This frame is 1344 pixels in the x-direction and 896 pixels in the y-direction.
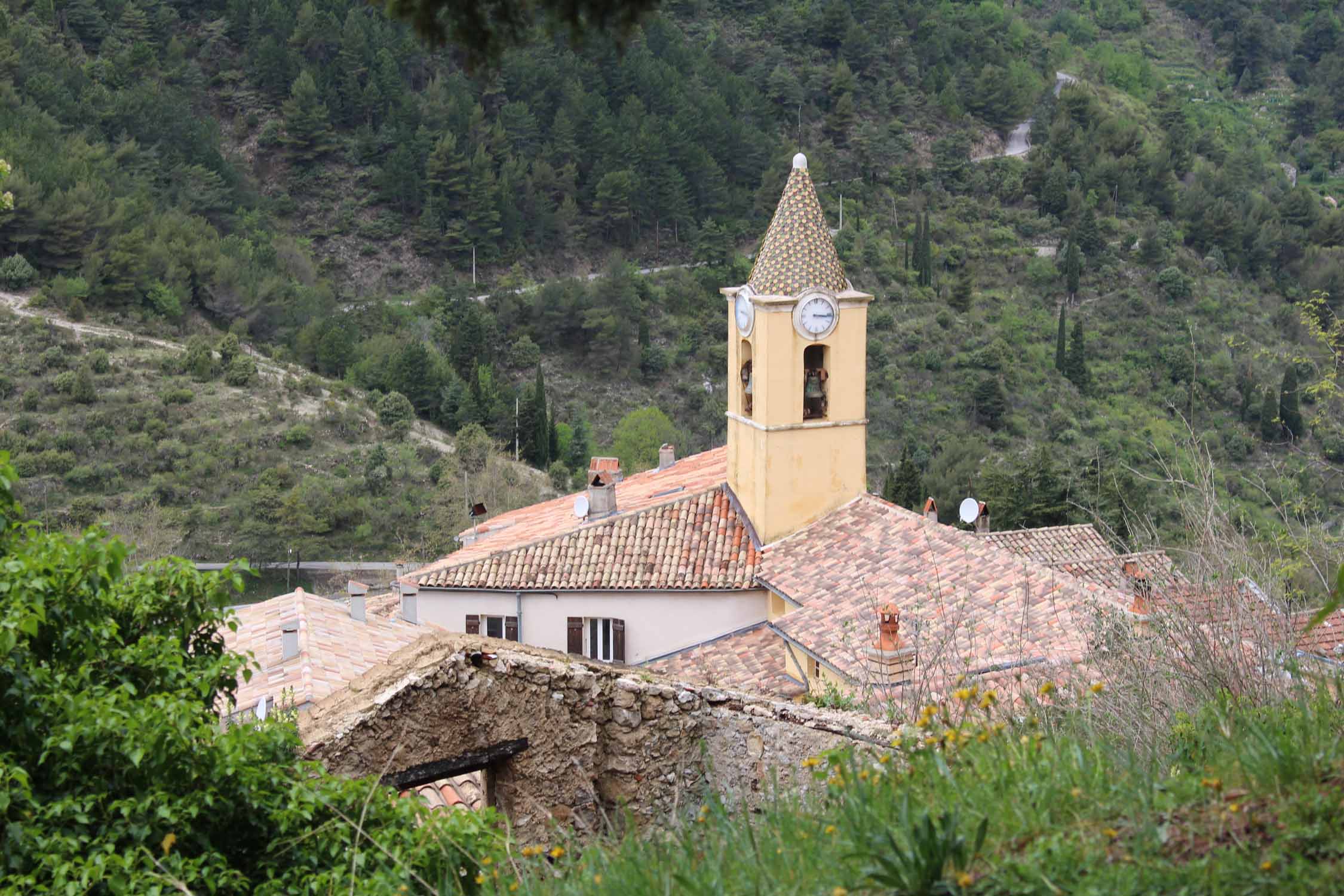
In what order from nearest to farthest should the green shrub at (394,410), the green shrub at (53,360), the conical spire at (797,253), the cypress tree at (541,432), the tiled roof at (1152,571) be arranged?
1. the tiled roof at (1152,571)
2. the conical spire at (797,253)
3. the green shrub at (53,360)
4. the green shrub at (394,410)
5. the cypress tree at (541,432)

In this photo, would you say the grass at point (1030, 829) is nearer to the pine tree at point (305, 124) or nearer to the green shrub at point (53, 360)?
the green shrub at point (53, 360)

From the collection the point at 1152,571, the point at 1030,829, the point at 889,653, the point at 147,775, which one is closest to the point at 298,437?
the point at 889,653

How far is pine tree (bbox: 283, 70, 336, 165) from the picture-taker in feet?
187

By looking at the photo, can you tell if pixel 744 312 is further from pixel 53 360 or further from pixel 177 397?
pixel 53 360

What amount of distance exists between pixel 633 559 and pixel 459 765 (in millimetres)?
12252

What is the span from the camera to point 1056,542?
22578 mm

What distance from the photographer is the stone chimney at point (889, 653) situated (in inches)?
482

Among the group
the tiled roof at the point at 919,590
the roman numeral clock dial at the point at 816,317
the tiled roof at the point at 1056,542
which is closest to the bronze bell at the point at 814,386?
the roman numeral clock dial at the point at 816,317

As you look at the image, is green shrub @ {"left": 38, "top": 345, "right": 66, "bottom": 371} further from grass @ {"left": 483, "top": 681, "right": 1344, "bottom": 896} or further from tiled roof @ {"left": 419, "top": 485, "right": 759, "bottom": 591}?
grass @ {"left": 483, "top": 681, "right": 1344, "bottom": 896}

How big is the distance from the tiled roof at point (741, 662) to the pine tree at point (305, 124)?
143ft

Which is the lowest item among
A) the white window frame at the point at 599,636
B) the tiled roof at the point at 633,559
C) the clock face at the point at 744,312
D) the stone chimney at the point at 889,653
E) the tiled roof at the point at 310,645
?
the white window frame at the point at 599,636

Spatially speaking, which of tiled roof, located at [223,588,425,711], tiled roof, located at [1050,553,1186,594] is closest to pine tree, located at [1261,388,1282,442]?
tiled roof, located at [223,588,425,711]

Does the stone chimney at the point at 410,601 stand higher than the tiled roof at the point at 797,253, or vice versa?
the tiled roof at the point at 797,253

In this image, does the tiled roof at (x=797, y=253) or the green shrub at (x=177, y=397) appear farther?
the green shrub at (x=177, y=397)
